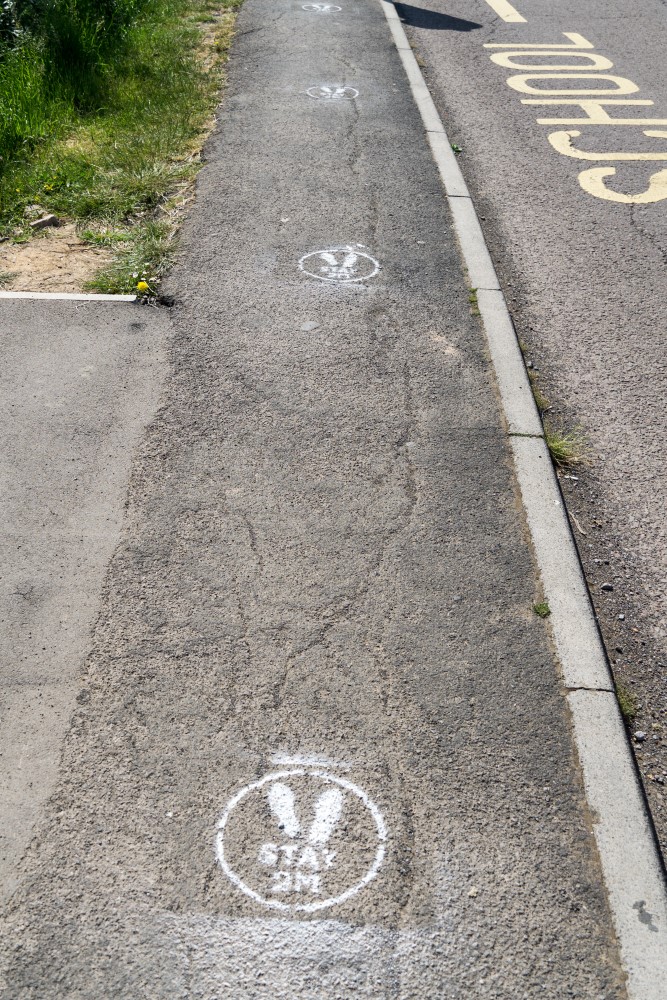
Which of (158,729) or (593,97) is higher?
(593,97)

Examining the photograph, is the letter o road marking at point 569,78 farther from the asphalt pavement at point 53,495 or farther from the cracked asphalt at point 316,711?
the asphalt pavement at point 53,495

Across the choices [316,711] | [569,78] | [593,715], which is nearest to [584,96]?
[569,78]

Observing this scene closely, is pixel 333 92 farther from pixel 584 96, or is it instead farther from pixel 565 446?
pixel 565 446

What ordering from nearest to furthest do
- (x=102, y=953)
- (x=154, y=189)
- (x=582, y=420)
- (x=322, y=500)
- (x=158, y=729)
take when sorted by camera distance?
1. (x=102, y=953)
2. (x=158, y=729)
3. (x=322, y=500)
4. (x=582, y=420)
5. (x=154, y=189)

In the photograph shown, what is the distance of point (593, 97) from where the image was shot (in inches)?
392

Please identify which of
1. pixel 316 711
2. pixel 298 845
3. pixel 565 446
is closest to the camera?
pixel 298 845

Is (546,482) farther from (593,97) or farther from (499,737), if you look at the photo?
(593,97)

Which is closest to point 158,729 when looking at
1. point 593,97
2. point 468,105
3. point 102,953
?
point 102,953

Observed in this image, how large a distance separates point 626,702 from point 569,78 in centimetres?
930

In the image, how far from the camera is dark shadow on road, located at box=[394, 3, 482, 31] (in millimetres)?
12250

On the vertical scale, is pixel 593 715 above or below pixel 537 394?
below

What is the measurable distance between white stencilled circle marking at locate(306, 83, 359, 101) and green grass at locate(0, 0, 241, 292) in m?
1.04

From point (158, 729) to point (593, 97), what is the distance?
364 inches

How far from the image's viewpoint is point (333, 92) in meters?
9.58
